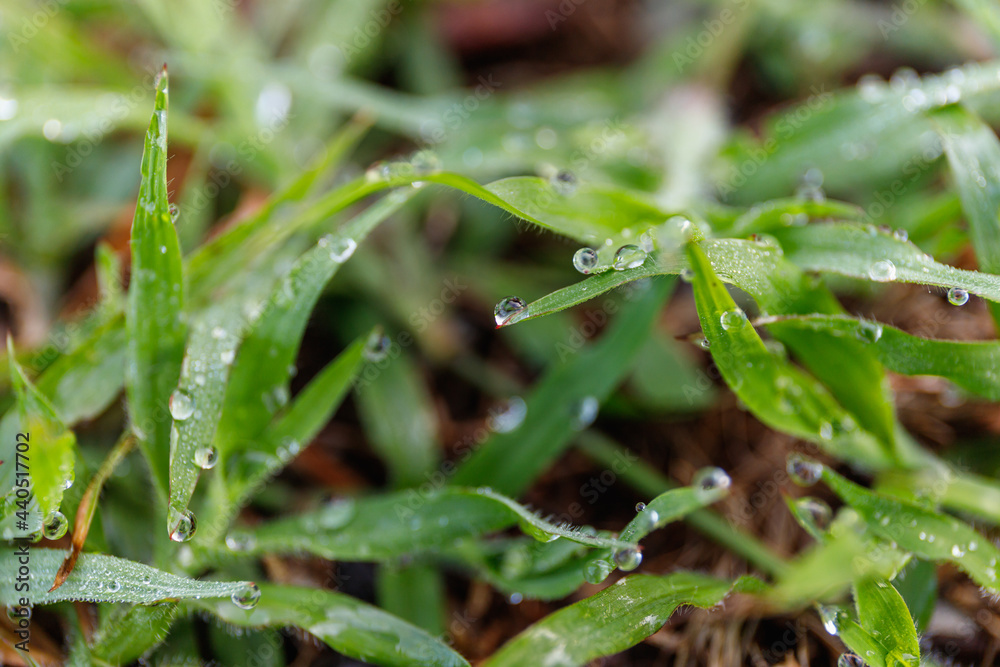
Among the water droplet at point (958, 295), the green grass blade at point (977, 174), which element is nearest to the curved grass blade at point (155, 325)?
the water droplet at point (958, 295)

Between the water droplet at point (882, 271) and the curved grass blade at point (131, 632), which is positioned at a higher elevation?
the water droplet at point (882, 271)

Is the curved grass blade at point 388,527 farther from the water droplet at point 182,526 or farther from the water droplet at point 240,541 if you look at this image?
the water droplet at point 182,526

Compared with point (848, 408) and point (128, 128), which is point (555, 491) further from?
point (128, 128)

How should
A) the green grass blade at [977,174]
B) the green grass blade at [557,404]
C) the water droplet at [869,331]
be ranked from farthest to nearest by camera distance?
the green grass blade at [557,404], the green grass blade at [977,174], the water droplet at [869,331]

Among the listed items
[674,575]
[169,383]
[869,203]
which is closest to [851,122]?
[869,203]

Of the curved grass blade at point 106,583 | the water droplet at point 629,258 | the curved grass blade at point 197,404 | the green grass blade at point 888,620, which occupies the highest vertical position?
the water droplet at point 629,258

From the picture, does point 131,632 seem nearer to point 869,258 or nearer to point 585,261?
point 585,261

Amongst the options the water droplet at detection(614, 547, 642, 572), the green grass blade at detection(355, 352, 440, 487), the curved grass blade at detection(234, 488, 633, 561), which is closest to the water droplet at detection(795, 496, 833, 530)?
the water droplet at detection(614, 547, 642, 572)
